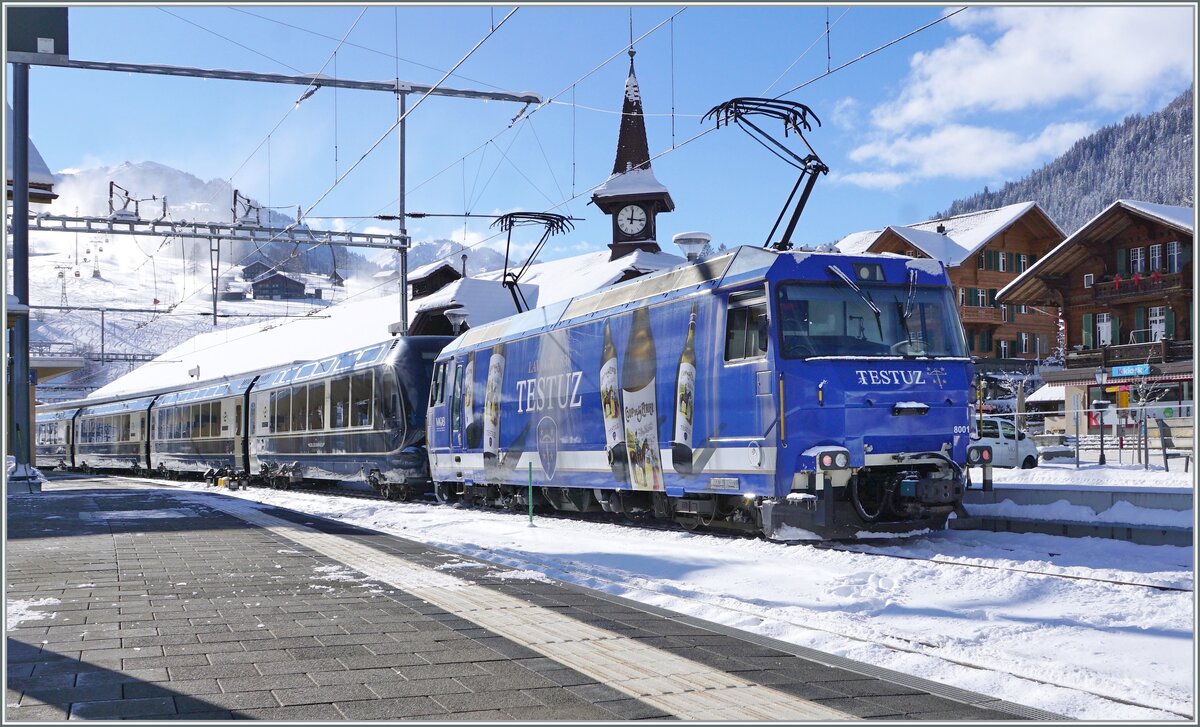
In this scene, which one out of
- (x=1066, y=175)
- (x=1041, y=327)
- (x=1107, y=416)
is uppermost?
(x=1066, y=175)

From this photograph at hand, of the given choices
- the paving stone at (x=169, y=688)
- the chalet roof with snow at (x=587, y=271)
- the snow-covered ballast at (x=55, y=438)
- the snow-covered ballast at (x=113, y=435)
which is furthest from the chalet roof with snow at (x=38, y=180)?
the snow-covered ballast at (x=55, y=438)

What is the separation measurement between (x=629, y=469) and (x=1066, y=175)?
170 metres

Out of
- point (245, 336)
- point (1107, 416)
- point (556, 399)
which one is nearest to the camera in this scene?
point (556, 399)

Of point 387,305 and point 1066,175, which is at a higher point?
point 1066,175

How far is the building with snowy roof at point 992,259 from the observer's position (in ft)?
186

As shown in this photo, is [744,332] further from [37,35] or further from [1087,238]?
[1087,238]

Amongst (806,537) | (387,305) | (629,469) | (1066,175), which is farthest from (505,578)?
(1066,175)

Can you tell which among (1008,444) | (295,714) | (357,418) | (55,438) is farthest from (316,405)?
(55,438)

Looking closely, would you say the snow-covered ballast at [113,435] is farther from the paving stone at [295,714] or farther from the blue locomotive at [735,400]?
the paving stone at [295,714]

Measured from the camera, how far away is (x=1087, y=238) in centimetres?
4441

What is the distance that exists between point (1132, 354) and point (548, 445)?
34.7m

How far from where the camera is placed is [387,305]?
61.2m

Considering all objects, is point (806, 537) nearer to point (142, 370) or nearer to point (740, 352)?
point (740, 352)

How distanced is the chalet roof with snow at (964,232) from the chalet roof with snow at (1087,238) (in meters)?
7.68
